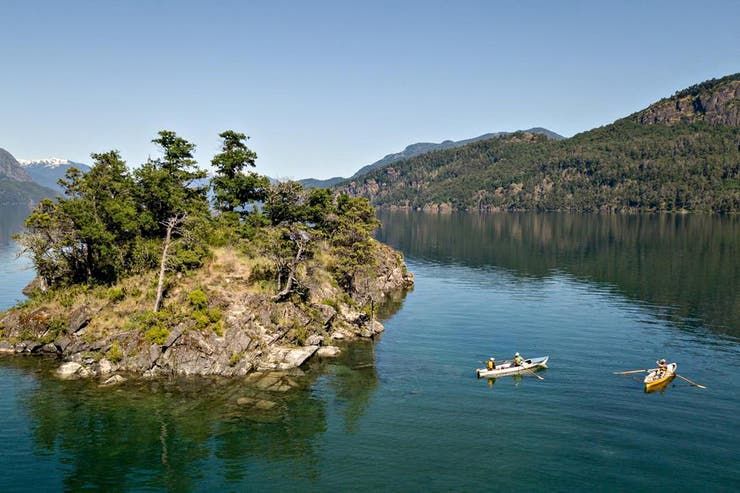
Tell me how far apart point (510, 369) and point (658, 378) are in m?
16.6

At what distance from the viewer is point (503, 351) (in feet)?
250

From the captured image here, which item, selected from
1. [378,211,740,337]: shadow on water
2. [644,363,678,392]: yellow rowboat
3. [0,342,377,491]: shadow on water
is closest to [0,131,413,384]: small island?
[0,342,377,491]: shadow on water

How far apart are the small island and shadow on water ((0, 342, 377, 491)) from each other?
4299mm

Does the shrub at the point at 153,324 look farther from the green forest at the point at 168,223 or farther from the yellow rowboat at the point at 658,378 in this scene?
the yellow rowboat at the point at 658,378

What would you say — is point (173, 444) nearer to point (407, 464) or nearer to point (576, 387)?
point (407, 464)

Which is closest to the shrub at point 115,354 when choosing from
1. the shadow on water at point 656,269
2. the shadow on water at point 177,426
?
the shadow on water at point 177,426

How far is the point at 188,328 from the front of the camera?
67.0 metres

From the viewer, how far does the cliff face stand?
65625mm

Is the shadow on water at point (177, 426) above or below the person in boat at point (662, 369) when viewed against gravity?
below


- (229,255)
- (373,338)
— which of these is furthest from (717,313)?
(229,255)

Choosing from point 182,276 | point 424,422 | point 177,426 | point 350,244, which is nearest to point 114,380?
point 177,426

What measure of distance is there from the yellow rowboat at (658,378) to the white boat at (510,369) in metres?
12.0

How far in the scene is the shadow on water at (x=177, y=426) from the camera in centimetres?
4341

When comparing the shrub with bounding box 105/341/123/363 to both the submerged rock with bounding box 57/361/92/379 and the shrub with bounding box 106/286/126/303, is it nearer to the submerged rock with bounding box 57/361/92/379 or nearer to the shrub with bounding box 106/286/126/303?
the submerged rock with bounding box 57/361/92/379
